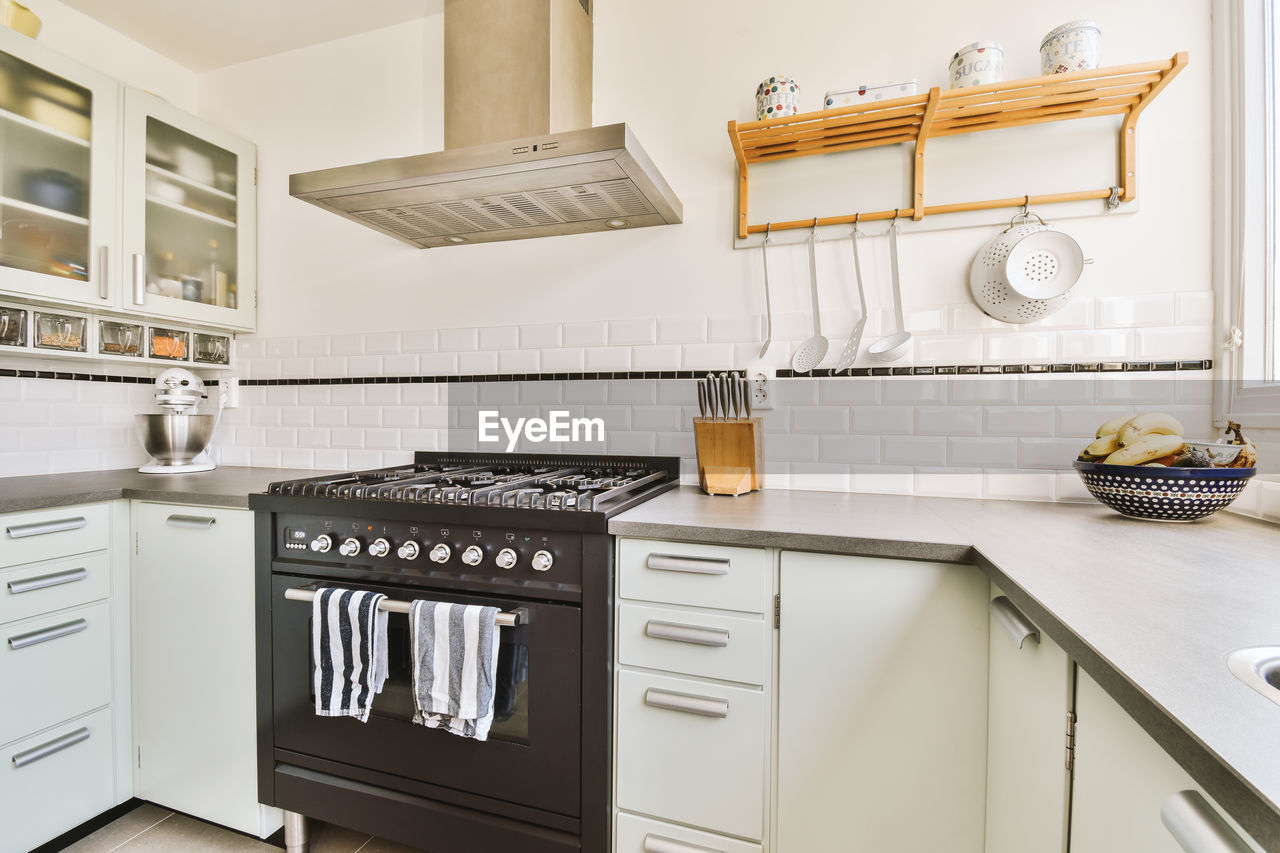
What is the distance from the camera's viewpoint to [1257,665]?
57 cm

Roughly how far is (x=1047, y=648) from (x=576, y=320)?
1593mm

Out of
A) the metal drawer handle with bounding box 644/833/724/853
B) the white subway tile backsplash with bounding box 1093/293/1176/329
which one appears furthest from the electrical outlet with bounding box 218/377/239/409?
the white subway tile backsplash with bounding box 1093/293/1176/329

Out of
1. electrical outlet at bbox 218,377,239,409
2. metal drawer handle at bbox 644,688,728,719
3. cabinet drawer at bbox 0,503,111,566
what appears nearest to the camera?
metal drawer handle at bbox 644,688,728,719

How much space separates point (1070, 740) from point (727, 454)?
3.24 feet

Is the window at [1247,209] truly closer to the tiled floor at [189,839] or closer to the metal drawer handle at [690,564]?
the metal drawer handle at [690,564]

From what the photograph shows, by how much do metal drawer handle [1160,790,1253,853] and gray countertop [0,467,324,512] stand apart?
5.99 ft

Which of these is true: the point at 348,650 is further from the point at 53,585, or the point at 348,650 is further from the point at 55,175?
the point at 55,175

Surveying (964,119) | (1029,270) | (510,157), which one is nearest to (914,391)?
(1029,270)

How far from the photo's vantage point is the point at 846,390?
68.0 inches

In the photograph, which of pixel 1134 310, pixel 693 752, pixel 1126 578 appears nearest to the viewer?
pixel 1126 578

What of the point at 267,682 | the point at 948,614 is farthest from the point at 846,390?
the point at 267,682

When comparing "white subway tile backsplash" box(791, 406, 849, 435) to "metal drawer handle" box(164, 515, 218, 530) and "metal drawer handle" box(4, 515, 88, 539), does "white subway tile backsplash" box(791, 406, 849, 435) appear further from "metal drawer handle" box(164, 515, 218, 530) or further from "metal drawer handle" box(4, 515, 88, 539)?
"metal drawer handle" box(4, 515, 88, 539)

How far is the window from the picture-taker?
1.32m

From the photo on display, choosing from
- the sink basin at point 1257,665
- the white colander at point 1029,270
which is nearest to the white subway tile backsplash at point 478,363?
the white colander at point 1029,270
